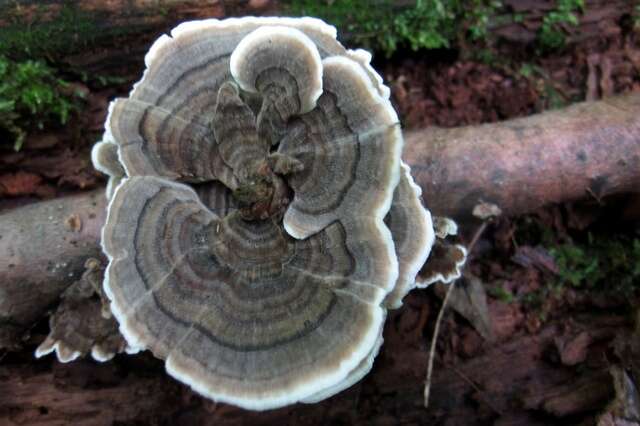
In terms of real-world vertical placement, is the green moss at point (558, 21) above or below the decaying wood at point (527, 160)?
above

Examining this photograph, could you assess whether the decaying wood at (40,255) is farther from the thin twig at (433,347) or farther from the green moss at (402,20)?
the thin twig at (433,347)

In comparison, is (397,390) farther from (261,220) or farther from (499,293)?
(261,220)

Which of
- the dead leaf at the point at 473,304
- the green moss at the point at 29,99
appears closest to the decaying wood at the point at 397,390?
the dead leaf at the point at 473,304

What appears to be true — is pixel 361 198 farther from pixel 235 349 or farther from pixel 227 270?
pixel 235 349

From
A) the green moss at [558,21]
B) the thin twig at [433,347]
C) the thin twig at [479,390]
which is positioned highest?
the green moss at [558,21]

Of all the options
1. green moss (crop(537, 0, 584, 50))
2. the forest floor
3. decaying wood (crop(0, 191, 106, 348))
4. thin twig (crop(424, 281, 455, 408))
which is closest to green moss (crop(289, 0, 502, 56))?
the forest floor

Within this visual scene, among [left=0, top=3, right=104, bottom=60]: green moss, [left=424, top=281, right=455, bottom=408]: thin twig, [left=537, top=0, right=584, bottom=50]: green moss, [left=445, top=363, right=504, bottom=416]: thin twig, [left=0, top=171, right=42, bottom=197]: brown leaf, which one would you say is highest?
[left=0, top=3, right=104, bottom=60]: green moss

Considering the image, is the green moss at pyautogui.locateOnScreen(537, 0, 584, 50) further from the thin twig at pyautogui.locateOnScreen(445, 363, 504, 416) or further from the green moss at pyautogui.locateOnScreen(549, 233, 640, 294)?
the thin twig at pyautogui.locateOnScreen(445, 363, 504, 416)
